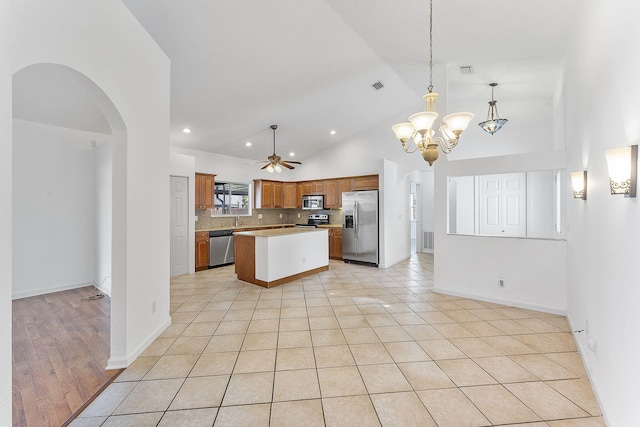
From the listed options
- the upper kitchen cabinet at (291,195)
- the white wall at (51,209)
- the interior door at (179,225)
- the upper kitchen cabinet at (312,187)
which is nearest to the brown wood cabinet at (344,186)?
the upper kitchen cabinet at (312,187)

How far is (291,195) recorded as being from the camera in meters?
8.06

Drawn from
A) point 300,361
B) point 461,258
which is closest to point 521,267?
point 461,258

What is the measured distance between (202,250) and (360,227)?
3.58 metres

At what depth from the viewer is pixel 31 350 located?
2.60 m

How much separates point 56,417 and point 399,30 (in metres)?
4.74

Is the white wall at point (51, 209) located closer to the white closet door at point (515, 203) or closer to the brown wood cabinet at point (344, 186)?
the brown wood cabinet at point (344, 186)

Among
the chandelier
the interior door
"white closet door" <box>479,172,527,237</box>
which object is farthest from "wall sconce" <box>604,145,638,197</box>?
the interior door

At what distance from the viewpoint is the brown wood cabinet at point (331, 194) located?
7.29 metres

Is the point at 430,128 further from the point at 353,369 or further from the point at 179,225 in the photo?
the point at 179,225

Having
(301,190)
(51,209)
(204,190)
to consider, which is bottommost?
(51,209)

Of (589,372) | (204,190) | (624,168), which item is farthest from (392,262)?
(624,168)

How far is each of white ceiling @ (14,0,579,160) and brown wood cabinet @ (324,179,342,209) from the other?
80.1 inches

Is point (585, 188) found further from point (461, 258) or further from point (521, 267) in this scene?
point (461, 258)

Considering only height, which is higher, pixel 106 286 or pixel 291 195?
pixel 291 195
